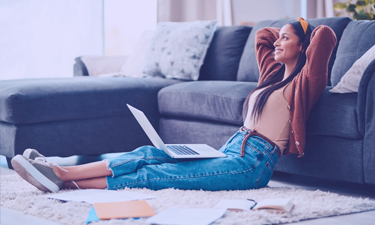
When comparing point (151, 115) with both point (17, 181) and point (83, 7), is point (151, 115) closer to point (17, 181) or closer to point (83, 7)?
point (17, 181)

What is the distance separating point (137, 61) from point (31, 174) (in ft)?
6.40

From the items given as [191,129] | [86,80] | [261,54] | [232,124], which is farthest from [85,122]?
[261,54]

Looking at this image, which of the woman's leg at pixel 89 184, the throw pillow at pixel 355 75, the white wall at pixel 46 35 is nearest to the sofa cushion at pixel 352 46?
the throw pillow at pixel 355 75

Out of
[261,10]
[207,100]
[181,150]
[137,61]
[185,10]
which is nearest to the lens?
[181,150]

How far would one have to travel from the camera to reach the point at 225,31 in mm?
3303

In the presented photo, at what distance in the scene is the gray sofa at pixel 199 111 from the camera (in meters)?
1.89

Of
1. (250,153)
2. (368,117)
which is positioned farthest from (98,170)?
(368,117)

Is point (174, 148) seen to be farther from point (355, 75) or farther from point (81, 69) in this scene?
point (81, 69)

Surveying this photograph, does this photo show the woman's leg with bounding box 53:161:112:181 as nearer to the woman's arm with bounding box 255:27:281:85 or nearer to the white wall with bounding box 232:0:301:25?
the woman's arm with bounding box 255:27:281:85

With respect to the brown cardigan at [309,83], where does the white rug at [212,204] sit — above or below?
below

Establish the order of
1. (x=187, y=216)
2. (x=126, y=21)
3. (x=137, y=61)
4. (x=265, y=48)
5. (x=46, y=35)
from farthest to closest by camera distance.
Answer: (x=126, y=21) → (x=46, y=35) → (x=137, y=61) → (x=265, y=48) → (x=187, y=216)

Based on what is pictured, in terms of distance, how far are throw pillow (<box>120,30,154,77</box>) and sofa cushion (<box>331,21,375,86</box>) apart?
1553 millimetres

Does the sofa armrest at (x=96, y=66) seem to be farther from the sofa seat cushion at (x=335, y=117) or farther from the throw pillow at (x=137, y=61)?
the sofa seat cushion at (x=335, y=117)

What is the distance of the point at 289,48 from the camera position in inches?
77.5
